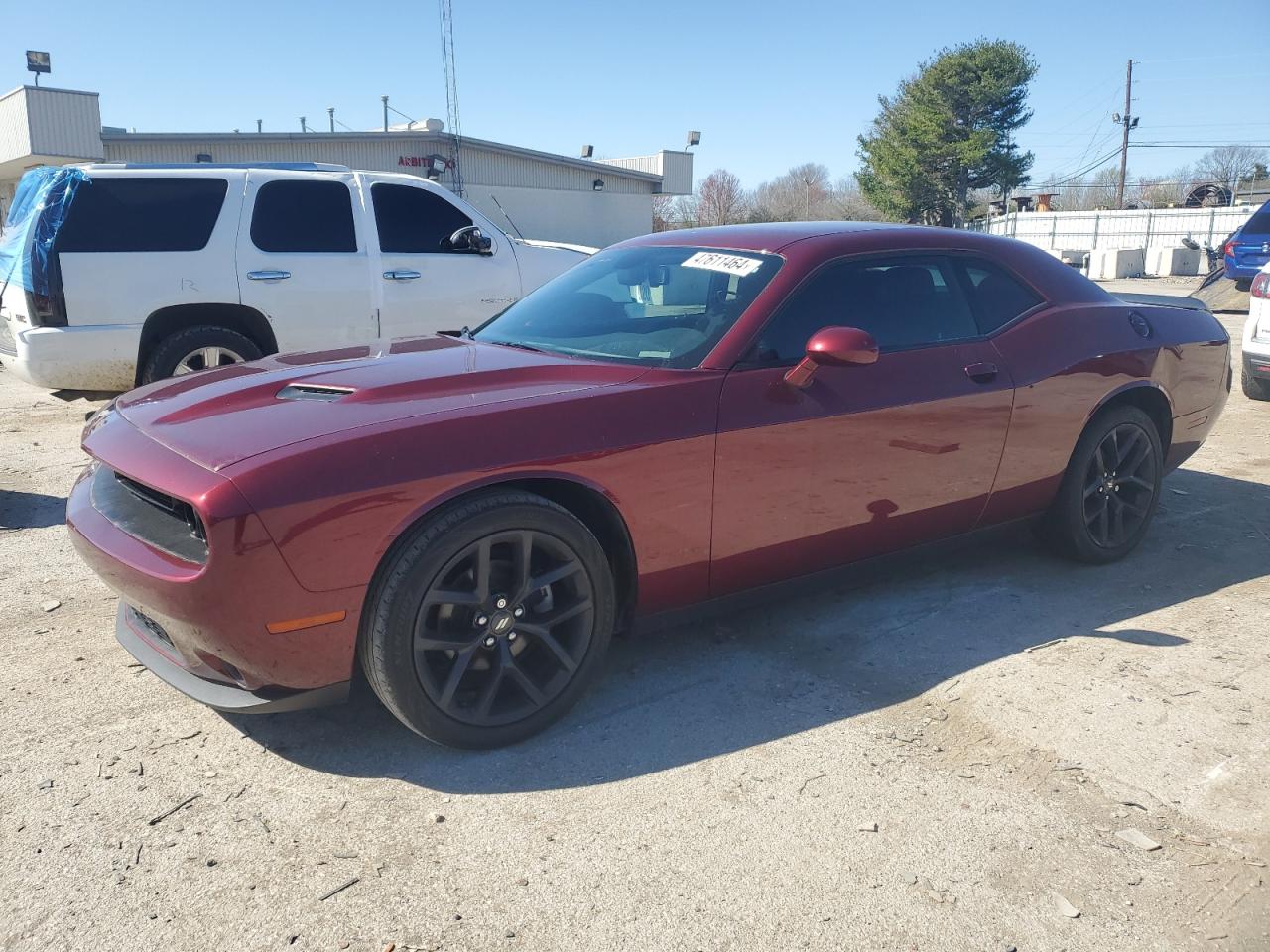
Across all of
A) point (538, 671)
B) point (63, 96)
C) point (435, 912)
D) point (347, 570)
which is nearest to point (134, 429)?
point (347, 570)

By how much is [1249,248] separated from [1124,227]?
2427 centimetres

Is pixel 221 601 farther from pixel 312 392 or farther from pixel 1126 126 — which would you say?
pixel 1126 126

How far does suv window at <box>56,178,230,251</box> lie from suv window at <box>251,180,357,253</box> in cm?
29

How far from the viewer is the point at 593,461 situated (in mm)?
2980

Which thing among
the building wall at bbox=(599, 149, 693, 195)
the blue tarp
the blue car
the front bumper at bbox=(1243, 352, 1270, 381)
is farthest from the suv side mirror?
the building wall at bbox=(599, 149, 693, 195)

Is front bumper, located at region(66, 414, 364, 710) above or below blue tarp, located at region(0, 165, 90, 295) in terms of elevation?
below

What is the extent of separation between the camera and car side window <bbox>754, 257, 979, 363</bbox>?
3486 mm

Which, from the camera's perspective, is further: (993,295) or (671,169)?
(671,169)

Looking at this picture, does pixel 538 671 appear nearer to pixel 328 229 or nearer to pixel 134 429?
pixel 134 429

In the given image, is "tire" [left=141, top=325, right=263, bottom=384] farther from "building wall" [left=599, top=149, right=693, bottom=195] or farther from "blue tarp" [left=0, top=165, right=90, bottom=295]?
"building wall" [left=599, top=149, right=693, bottom=195]

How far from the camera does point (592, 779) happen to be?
282cm

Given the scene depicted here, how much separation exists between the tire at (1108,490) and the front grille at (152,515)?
142 inches

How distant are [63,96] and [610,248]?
75.8 feet

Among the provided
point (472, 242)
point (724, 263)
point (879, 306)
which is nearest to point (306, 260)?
point (472, 242)
